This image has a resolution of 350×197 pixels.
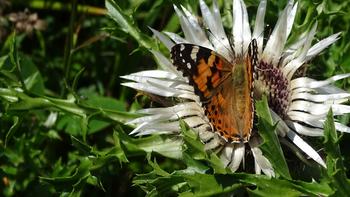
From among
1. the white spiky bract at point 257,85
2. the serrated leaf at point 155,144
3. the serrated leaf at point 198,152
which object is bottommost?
the serrated leaf at point 155,144

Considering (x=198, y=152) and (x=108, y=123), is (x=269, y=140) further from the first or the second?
(x=108, y=123)

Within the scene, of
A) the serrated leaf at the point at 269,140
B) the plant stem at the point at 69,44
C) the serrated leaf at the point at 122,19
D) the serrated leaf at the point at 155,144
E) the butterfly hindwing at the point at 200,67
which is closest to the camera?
the serrated leaf at the point at 269,140

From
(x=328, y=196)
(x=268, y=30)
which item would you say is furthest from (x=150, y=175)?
(x=268, y=30)

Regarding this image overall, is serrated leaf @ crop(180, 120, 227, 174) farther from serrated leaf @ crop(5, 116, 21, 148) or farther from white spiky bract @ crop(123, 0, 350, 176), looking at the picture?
serrated leaf @ crop(5, 116, 21, 148)

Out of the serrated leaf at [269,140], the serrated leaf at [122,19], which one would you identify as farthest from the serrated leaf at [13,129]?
the serrated leaf at [269,140]

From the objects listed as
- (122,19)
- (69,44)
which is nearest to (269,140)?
(122,19)

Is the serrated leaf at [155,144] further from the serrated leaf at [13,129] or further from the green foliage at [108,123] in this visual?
the serrated leaf at [13,129]

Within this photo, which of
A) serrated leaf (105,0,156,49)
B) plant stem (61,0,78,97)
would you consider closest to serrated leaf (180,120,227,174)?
serrated leaf (105,0,156,49)

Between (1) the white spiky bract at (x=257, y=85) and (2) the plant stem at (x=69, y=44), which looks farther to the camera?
(2) the plant stem at (x=69, y=44)
